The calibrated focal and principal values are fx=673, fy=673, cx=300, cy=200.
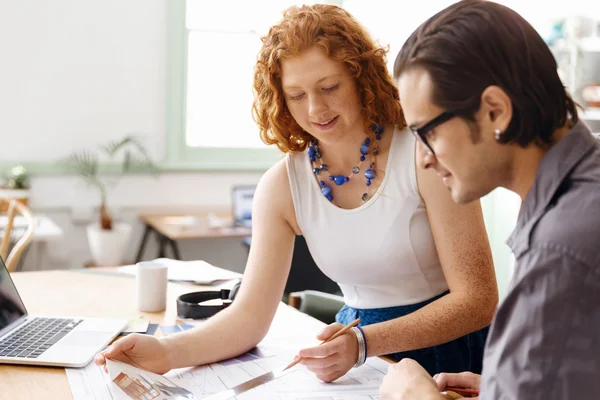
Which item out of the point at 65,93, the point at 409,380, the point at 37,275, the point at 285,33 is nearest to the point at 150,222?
the point at 65,93

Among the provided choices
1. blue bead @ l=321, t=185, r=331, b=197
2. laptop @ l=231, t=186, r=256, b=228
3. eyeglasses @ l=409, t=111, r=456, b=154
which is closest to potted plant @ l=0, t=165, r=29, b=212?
laptop @ l=231, t=186, r=256, b=228

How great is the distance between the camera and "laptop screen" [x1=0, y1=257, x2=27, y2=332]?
140cm

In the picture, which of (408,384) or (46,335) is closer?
(408,384)

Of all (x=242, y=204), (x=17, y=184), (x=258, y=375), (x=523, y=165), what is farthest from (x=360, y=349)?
(x=17, y=184)

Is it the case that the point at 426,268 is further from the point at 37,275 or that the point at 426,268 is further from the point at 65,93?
the point at 65,93

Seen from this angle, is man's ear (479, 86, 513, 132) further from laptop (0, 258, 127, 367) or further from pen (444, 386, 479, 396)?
laptop (0, 258, 127, 367)

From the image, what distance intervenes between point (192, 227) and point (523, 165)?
3133 millimetres

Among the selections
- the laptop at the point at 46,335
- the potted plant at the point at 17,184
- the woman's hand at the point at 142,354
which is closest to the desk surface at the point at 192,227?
the potted plant at the point at 17,184

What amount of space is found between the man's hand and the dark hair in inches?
16.1

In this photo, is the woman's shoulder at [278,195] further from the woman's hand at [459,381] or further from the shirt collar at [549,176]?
the shirt collar at [549,176]

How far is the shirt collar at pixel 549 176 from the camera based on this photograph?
0.77 metres

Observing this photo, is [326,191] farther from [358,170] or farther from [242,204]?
[242,204]

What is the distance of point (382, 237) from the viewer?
4.72ft

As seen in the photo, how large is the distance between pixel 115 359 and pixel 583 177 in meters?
0.86
